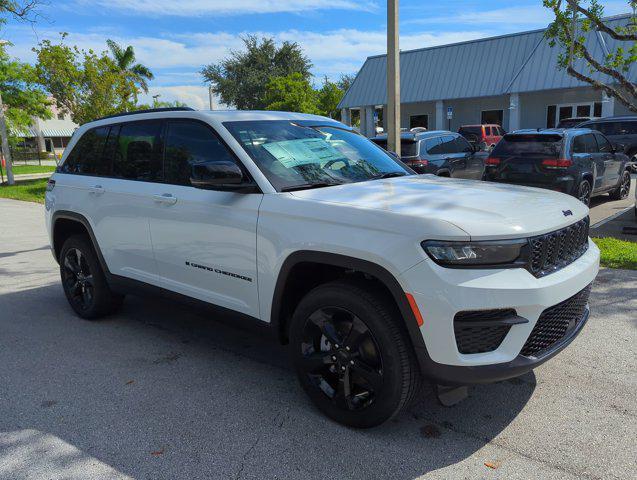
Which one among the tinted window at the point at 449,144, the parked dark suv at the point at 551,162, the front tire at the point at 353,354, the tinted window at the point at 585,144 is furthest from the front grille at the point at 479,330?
the tinted window at the point at 449,144

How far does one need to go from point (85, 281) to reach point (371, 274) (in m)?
3.37

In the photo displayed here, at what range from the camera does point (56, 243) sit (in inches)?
217

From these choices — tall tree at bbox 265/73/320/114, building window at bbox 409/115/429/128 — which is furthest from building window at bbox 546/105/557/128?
tall tree at bbox 265/73/320/114

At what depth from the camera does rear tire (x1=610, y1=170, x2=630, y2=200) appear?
12.3m

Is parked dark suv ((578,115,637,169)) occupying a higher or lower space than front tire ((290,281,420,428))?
higher

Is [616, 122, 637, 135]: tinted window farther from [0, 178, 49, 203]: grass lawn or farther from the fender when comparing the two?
[0, 178, 49, 203]: grass lawn

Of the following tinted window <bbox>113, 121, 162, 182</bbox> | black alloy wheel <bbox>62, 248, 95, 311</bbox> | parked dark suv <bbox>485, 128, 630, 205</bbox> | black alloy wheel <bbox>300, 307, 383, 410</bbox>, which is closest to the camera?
black alloy wheel <bbox>300, 307, 383, 410</bbox>

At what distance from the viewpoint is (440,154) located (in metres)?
12.0

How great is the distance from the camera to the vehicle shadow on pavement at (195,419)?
9.24 feet

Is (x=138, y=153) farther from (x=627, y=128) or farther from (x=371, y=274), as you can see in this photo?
(x=627, y=128)

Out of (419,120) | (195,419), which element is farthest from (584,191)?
(419,120)

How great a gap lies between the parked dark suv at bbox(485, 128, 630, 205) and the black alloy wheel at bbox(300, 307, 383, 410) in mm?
7614

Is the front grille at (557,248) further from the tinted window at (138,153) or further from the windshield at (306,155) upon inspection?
the tinted window at (138,153)

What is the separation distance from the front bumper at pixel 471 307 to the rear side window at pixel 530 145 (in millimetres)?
7620
